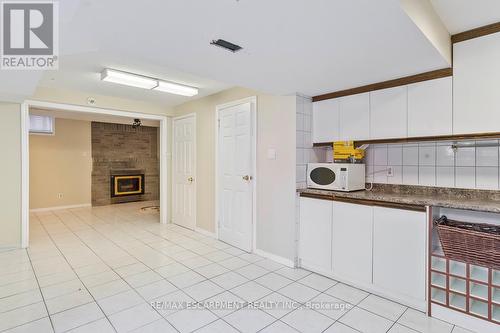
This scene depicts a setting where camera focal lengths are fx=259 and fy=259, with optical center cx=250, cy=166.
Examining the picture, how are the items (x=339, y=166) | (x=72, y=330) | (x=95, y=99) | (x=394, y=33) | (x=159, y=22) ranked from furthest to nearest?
(x=95, y=99) < (x=339, y=166) < (x=72, y=330) < (x=394, y=33) < (x=159, y=22)

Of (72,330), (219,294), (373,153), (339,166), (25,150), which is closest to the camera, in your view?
(72,330)

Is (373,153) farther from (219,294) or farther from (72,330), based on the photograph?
(72,330)

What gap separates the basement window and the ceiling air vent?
6.42 metres

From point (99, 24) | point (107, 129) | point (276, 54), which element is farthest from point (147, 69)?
point (107, 129)

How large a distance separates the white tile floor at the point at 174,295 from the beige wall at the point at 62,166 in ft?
10.2

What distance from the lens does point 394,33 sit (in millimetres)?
1669

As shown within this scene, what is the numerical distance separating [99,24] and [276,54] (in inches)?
47.1

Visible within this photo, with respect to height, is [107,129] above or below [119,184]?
above

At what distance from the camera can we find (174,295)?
2418 millimetres

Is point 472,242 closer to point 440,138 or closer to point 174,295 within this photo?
point 440,138

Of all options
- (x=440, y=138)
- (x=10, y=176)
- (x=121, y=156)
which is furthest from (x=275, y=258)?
(x=121, y=156)

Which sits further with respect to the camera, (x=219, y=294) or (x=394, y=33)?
(x=219, y=294)

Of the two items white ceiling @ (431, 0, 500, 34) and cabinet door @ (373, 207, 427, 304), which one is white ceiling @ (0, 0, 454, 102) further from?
cabinet door @ (373, 207, 427, 304)

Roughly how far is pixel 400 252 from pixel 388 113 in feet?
4.39
